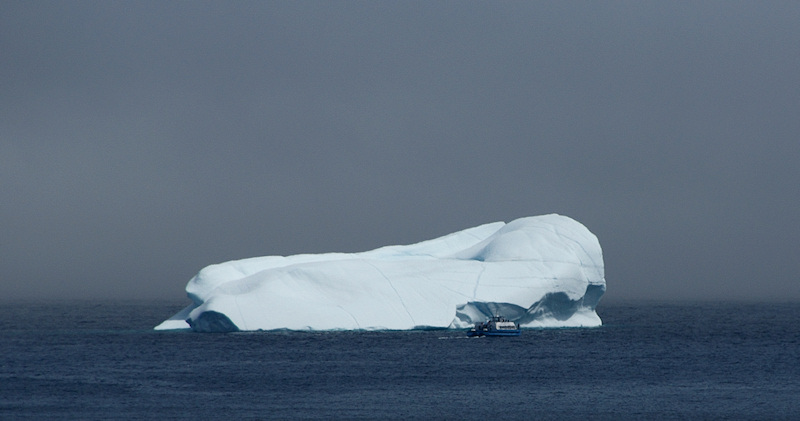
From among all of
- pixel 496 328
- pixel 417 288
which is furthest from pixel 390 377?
pixel 496 328

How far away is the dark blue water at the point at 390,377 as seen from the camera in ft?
82.8

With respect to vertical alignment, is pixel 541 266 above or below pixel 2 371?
above

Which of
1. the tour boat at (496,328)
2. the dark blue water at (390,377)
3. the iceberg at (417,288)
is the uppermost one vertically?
the iceberg at (417,288)

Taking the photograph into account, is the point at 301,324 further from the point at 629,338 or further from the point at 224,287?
the point at 629,338

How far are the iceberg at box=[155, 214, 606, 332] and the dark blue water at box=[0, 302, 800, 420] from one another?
1.06 metres

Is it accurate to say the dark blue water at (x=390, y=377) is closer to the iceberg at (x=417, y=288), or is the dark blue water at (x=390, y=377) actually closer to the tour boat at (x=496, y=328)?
the tour boat at (x=496, y=328)

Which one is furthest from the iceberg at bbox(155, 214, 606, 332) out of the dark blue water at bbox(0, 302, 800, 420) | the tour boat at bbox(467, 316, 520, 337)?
the dark blue water at bbox(0, 302, 800, 420)

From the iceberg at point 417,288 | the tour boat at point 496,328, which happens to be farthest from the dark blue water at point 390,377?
the iceberg at point 417,288

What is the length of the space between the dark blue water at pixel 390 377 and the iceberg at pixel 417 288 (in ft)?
3.49

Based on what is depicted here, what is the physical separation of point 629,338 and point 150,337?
2201 centimetres

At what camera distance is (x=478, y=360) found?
119ft

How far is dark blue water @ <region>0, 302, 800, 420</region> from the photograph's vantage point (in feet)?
82.8

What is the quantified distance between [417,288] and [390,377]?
1137 cm

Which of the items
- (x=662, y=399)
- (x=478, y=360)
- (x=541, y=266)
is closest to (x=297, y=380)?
(x=478, y=360)
